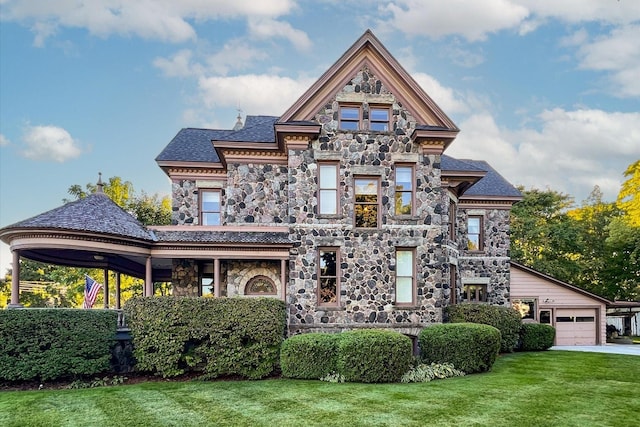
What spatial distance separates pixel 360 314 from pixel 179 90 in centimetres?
1542

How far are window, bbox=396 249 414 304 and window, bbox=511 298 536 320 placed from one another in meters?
10.6

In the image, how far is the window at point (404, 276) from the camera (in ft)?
56.0

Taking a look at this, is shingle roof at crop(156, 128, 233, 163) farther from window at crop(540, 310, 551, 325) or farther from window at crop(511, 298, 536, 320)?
window at crop(540, 310, 551, 325)

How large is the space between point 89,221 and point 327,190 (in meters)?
7.82

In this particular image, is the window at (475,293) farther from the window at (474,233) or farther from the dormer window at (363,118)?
the dormer window at (363,118)

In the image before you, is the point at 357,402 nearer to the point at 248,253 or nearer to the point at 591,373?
the point at 248,253

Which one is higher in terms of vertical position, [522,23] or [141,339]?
[522,23]

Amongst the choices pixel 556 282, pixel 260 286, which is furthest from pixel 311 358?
pixel 556 282

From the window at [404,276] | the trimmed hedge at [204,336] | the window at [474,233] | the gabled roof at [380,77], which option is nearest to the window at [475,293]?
the window at [474,233]

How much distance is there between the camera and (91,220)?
14.8m

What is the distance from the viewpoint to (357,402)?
10.6 m

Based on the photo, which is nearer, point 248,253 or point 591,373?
point 591,373

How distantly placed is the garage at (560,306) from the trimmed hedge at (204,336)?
15.9m

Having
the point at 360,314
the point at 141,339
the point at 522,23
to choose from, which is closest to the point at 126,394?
the point at 141,339
